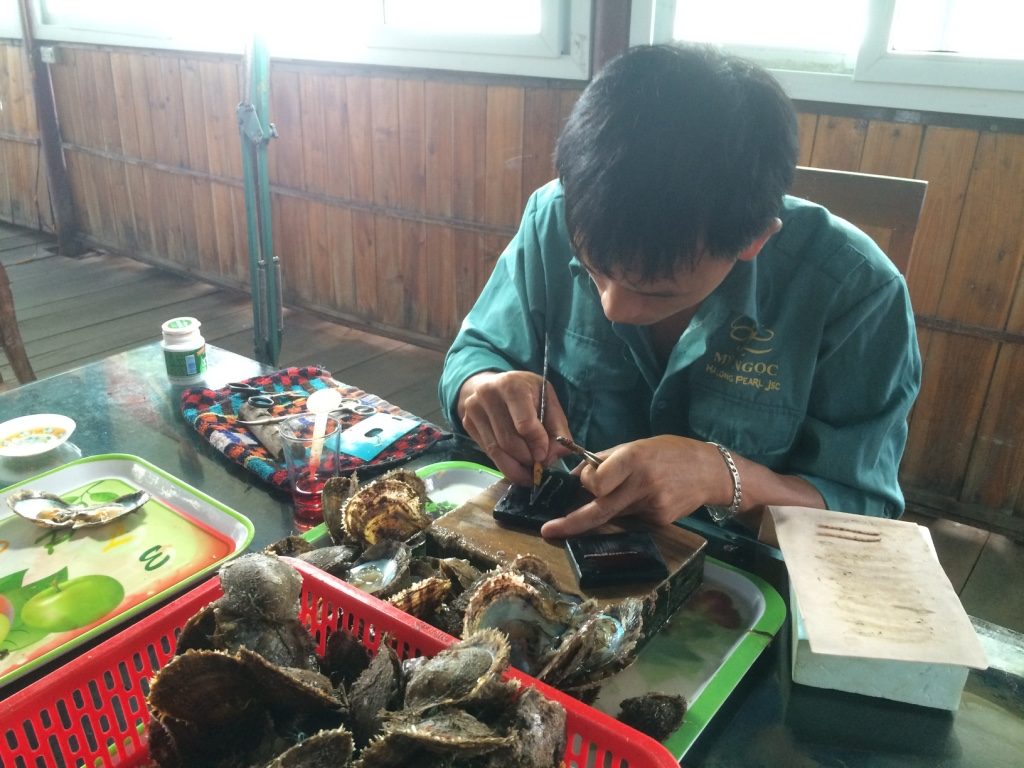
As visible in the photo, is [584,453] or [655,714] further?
[584,453]

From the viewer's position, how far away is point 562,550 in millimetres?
914

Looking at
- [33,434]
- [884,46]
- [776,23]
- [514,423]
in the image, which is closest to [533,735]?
[514,423]

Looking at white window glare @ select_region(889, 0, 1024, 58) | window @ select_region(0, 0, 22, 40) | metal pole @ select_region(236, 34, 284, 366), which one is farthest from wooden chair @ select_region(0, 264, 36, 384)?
window @ select_region(0, 0, 22, 40)

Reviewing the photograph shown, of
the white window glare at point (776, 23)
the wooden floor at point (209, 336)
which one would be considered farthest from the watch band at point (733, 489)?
the white window glare at point (776, 23)

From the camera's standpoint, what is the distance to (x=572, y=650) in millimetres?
702

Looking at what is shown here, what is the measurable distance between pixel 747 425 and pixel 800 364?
118mm

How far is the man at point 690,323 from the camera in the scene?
79cm

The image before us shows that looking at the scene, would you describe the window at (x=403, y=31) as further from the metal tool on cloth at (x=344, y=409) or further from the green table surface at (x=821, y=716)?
the green table surface at (x=821, y=716)

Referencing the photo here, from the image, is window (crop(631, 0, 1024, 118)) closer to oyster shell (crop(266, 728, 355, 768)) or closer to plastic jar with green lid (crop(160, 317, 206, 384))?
plastic jar with green lid (crop(160, 317, 206, 384))

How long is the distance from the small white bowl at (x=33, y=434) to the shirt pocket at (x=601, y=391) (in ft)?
2.60

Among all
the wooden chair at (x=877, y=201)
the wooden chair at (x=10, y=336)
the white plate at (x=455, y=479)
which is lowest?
the wooden chair at (x=10, y=336)

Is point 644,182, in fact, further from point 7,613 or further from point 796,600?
point 7,613

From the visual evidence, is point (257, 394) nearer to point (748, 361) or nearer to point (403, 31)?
point (748, 361)

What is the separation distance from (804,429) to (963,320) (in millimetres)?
1472
